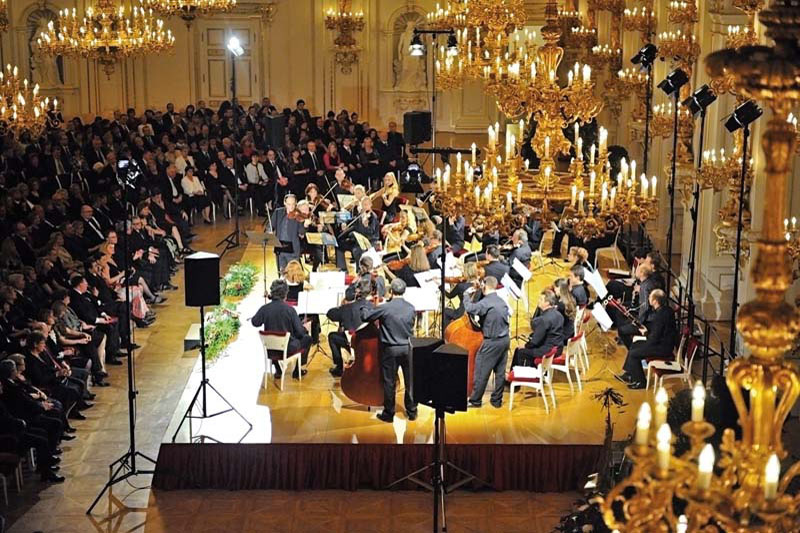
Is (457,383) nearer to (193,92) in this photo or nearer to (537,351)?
(537,351)

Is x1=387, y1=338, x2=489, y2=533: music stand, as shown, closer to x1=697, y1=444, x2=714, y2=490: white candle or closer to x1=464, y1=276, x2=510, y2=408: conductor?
x1=464, y1=276, x2=510, y2=408: conductor

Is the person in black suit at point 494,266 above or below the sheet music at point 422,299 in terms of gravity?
above

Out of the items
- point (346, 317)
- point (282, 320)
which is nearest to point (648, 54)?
point (346, 317)

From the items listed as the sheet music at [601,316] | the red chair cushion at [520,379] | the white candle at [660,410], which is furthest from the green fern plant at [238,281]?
the white candle at [660,410]

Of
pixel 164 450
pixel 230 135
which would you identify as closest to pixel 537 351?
pixel 164 450

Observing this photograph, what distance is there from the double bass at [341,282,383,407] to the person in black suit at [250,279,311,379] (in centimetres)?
97

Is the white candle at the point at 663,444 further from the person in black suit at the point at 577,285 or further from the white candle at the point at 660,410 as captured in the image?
the person in black suit at the point at 577,285

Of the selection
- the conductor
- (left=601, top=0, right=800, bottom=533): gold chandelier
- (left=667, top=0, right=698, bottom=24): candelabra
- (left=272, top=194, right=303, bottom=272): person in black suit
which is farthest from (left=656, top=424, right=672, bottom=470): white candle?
(left=272, top=194, right=303, bottom=272): person in black suit

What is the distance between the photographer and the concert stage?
10820 millimetres

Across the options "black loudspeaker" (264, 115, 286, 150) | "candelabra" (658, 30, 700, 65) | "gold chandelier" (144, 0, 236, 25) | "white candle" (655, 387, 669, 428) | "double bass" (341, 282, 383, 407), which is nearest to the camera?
"white candle" (655, 387, 669, 428)

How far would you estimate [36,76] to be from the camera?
1042 inches

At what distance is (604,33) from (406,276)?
1164 cm

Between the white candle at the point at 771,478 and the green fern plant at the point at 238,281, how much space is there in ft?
43.3

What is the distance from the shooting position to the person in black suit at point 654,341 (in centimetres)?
1240
